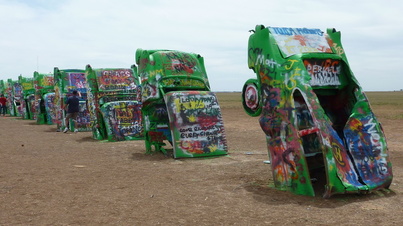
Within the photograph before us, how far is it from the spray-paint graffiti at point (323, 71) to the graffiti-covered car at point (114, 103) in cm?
731

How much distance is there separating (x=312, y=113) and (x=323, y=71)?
1.07 meters

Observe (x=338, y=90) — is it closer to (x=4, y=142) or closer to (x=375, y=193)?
(x=375, y=193)

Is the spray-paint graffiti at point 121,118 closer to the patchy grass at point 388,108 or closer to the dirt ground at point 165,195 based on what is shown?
the dirt ground at point 165,195

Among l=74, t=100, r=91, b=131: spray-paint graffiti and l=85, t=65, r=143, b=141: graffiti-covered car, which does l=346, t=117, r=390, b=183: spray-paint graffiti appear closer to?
l=85, t=65, r=143, b=141: graffiti-covered car

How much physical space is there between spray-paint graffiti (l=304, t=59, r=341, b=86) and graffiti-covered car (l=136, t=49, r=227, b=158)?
3722 millimetres

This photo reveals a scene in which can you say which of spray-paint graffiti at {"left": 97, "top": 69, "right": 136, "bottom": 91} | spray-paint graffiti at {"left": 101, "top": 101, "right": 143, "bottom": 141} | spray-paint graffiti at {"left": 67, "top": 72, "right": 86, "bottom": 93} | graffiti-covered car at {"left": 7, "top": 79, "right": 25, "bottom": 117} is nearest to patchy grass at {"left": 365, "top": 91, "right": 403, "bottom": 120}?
spray-paint graffiti at {"left": 97, "top": 69, "right": 136, "bottom": 91}

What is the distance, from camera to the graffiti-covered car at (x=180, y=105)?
977cm

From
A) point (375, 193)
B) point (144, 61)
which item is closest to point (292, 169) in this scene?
point (375, 193)

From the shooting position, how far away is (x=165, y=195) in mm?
6441

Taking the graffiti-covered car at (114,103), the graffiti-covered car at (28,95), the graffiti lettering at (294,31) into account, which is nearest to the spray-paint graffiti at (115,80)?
the graffiti-covered car at (114,103)

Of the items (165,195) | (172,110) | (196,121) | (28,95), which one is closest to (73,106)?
(172,110)

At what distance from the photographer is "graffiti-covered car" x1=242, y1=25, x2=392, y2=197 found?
6004mm

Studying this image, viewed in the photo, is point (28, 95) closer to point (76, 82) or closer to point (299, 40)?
point (76, 82)

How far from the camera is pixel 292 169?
6273 mm
